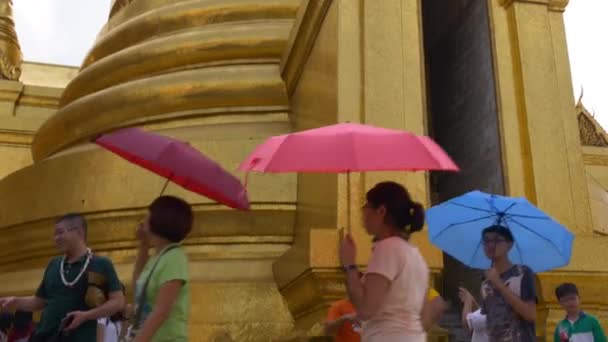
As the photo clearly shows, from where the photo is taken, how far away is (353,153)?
2.29 m

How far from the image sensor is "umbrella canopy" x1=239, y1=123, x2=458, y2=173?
2.25 meters

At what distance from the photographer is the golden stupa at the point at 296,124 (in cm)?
401

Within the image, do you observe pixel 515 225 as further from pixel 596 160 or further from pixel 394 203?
pixel 596 160

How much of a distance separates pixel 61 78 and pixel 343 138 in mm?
12808

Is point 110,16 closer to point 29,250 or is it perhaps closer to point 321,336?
point 29,250

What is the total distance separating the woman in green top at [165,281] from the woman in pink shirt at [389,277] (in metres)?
0.53

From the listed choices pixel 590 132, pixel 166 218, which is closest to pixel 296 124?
pixel 166 218

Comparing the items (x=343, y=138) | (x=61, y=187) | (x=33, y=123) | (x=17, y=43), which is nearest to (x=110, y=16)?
(x=33, y=123)

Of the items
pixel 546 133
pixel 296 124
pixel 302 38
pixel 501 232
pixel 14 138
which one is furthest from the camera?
pixel 14 138

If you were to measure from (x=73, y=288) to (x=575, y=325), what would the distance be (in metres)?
2.36

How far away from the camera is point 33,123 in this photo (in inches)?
428

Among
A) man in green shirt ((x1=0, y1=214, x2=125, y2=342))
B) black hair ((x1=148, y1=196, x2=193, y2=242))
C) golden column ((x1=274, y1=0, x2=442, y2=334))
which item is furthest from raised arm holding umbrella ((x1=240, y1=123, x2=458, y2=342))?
golden column ((x1=274, y1=0, x2=442, y2=334))

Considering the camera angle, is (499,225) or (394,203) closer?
(394,203)

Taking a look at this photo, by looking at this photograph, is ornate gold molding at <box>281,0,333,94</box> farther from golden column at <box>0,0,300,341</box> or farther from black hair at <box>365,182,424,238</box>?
black hair at <box>365,182,424,238</box>
